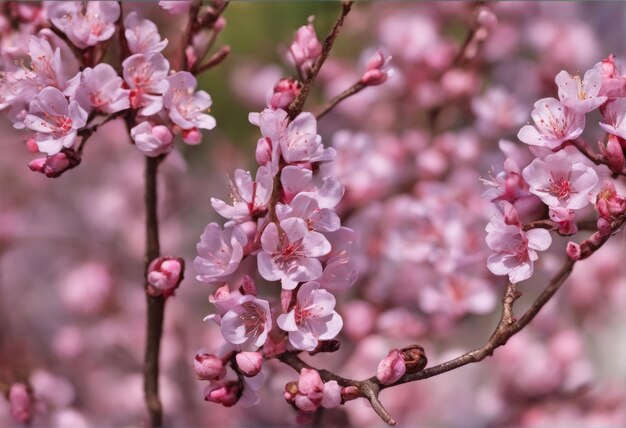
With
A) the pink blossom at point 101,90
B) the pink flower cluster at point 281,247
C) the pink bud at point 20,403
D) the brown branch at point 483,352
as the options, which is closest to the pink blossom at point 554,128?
the brown branch at point 483,352

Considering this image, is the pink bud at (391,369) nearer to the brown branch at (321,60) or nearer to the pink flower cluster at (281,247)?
the pink flower cluster at (281,247)

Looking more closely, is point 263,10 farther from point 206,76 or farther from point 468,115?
point 468,115

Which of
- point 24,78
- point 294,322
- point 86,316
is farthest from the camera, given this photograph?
point 86,316

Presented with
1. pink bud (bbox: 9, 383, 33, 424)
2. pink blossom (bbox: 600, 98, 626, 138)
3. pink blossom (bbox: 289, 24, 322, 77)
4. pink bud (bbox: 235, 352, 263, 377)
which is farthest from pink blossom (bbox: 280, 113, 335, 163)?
pink bud (bbox: 9, 383, 33, 424)

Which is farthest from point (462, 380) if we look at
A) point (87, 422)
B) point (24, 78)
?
point (24, 78)

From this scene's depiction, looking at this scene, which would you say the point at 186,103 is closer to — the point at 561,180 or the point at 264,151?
the point at 264,151

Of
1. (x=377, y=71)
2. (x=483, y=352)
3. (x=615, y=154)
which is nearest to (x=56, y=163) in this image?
(x=377, y=71)
